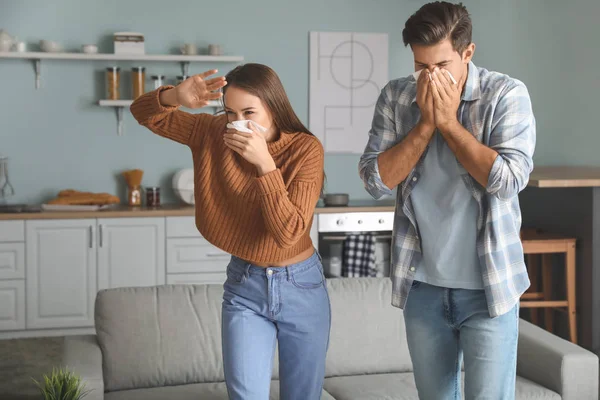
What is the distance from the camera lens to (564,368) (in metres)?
2.89

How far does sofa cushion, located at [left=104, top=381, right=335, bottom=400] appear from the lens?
2.80 m

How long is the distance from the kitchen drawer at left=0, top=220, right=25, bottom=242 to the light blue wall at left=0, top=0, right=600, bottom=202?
1.79 feet

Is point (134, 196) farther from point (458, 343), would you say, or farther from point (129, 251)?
point (458, 343)

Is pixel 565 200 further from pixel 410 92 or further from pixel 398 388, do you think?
pixel 410 92

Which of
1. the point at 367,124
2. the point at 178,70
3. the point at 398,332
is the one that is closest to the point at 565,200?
the point at 367,124

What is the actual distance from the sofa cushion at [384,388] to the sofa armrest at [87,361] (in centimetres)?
82

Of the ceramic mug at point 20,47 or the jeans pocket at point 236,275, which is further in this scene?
the ceramic mug at point 20,47

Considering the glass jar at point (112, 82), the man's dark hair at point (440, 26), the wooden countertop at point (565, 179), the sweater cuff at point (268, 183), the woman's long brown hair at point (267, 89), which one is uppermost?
the glass jar at point (112, 82)

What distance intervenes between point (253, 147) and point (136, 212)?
323 cm

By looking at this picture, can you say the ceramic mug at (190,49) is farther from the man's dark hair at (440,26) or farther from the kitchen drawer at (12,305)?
the man's dark hair at (440,26)

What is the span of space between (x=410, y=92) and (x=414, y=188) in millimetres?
238

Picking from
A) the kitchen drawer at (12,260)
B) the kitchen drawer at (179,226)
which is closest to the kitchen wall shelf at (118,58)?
the kitchen drawer at (179,226)

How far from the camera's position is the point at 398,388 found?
2.91 metres

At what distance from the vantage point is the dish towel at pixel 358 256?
530 centimetres
